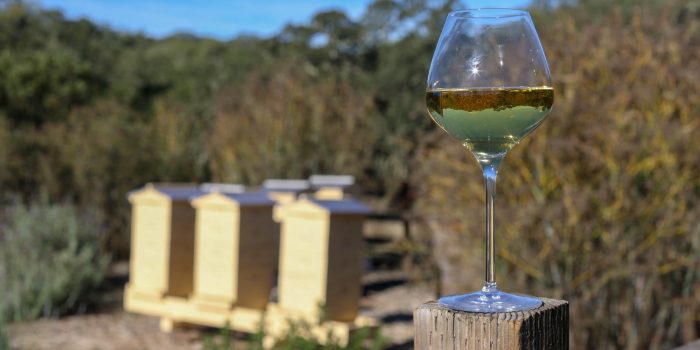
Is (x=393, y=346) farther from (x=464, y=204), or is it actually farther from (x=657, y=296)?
(x=657, y=296)

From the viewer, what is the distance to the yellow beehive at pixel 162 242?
6.00 meters

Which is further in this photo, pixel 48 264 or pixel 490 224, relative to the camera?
pixel 48 264

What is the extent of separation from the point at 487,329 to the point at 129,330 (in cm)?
524

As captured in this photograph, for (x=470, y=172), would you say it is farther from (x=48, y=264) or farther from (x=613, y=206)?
(x=48, y=264)

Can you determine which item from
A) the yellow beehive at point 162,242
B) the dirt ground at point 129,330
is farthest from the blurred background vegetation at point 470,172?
the yellow beehive at point 162,242

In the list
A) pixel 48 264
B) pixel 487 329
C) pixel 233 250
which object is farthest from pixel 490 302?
pixel 48 264

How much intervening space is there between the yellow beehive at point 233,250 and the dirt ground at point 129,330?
0.44 m

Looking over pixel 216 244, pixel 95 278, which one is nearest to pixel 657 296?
pixel 216 244

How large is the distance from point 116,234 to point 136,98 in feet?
33.6

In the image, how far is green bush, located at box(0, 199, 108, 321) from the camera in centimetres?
632

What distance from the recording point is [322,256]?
4.99 m

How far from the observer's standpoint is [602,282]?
441 centimetres

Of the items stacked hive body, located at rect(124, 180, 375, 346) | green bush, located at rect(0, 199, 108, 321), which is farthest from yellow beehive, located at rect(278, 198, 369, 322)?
green bush, located at rect(0, 199, 108, 321)

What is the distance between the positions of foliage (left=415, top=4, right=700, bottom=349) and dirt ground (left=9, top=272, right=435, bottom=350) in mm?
1124
